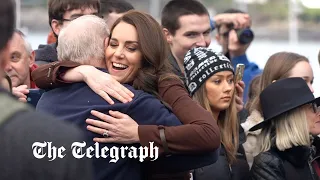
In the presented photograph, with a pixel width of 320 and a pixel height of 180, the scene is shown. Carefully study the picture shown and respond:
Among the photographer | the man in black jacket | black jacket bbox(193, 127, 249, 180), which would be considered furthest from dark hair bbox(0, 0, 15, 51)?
the photographer

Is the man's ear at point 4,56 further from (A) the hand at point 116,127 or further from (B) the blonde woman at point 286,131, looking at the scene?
(B) the blonde woman at point 286,131

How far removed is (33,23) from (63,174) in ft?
25.9

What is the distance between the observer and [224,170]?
3844mm

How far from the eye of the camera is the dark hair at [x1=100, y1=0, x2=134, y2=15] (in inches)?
206

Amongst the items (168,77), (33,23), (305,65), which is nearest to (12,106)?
(168,77)

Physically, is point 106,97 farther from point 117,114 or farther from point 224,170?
point 224,170

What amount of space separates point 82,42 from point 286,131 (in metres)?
1.51

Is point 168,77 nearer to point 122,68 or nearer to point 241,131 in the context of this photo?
point 122,68

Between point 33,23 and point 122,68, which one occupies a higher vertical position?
point 122,68

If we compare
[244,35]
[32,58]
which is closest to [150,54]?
[32,58]

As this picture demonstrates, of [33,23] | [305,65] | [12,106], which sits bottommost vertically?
[33,23]

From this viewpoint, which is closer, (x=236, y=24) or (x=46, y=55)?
(x=46, y=55)

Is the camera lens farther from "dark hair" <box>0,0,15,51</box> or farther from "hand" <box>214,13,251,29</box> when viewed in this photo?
"dark hair" <box>0,0,15,51</box>

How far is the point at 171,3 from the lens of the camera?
215 inches
